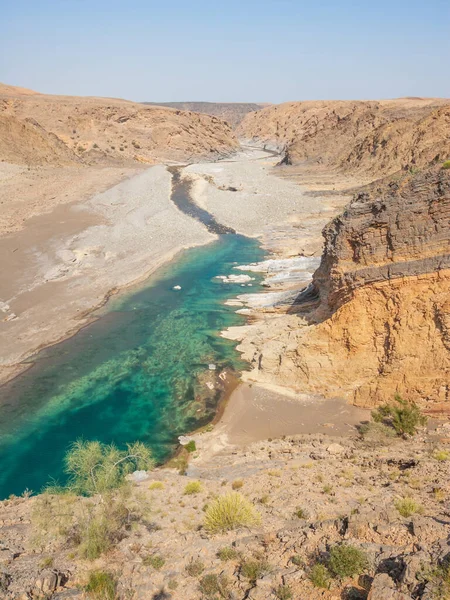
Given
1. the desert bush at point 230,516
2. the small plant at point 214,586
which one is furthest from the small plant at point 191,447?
the small plant at point 214,586

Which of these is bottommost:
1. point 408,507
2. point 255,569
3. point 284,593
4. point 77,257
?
point 255,569

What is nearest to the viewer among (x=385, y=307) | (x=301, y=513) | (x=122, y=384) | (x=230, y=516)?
(x=230, y=516)

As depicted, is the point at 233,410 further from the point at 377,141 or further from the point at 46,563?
the point at 377,141

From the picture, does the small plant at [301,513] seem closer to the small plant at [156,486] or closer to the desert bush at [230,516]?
the desert bush at [230,516]

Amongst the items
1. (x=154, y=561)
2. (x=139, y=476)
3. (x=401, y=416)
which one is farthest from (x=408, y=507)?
(x=139, y=476)

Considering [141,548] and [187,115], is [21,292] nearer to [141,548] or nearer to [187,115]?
[141,548]

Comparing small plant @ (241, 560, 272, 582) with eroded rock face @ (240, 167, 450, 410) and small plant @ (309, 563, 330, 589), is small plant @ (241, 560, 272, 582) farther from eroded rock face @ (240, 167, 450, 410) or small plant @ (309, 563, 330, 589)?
eroded rock face @ (240, 167, 450, 410)

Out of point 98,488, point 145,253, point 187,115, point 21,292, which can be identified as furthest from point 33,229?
point 187,115
